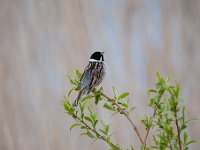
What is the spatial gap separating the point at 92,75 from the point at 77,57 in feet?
3.28

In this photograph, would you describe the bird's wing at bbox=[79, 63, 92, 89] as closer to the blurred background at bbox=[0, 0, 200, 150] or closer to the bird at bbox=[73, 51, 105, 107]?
the bird at bbox=[73, 51, 105, 107]

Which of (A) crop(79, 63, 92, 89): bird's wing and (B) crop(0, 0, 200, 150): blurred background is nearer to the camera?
(A) crop(79, 63, 92, 89): bird's wing

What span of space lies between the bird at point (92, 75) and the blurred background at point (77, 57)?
0.82 meters

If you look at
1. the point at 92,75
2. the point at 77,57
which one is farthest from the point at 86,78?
the point at 77,57

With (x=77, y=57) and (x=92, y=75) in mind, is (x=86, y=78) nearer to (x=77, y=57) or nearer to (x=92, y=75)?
(x=92, y=75)

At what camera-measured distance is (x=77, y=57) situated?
242cm

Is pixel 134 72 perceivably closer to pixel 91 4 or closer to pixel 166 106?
pixel 91 4

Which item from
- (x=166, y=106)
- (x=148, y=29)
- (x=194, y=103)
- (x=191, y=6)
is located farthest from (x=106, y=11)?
(x=166, y=106)

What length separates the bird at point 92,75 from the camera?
4.07 feet

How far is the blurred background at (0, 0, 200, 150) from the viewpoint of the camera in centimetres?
236

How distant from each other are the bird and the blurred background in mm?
816

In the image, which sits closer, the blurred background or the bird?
the bird

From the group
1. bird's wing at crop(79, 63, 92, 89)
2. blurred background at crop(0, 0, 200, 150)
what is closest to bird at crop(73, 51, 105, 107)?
bird's wing at crop(79, 63, 92, 89)

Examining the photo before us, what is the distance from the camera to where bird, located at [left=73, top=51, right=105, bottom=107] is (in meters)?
1.24
